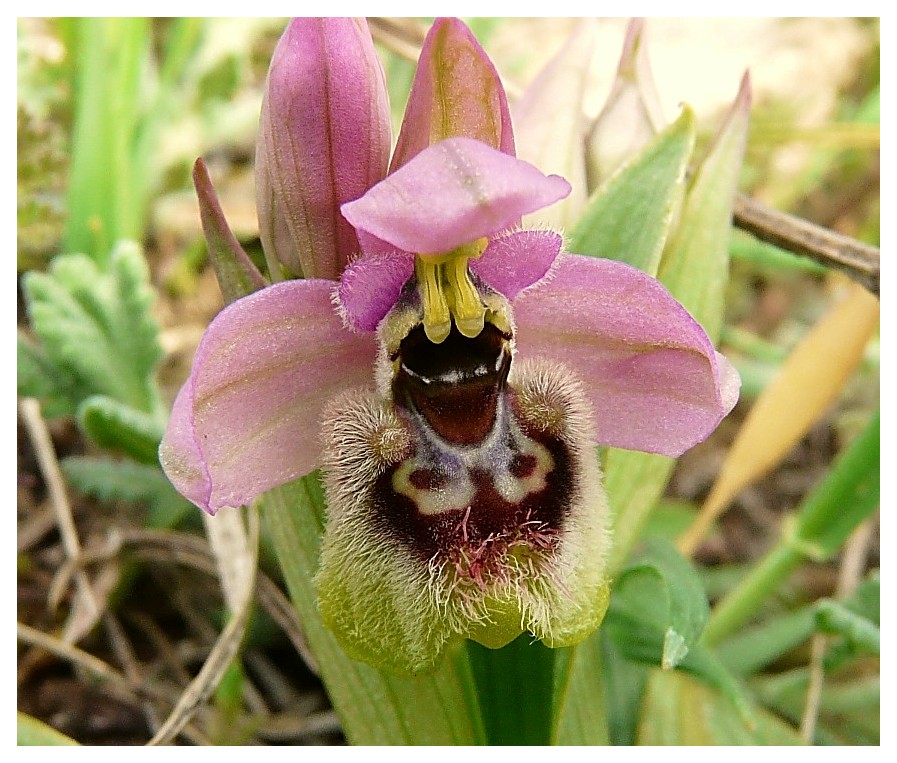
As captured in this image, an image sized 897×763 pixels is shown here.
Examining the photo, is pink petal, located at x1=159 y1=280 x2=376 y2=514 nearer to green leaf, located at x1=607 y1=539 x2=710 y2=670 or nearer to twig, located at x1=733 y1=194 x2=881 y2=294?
green leaf, located at x1=607 y1=539 x2=710 y2=670

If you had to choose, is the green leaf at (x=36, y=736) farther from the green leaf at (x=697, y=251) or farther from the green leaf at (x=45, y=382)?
the green leaf at (x=697, y=251)

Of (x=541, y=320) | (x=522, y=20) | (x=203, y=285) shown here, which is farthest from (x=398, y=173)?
(x=522, y=20)

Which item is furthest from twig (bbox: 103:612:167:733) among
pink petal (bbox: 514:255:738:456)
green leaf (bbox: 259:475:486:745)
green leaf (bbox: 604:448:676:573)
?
pink petal (bbox: 514:255:738:456)

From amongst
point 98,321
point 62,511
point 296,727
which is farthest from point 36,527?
point 296,727

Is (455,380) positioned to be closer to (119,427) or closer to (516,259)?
(516,259)

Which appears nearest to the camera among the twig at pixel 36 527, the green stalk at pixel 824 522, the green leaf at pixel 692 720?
the green leaf at pixel 692 720

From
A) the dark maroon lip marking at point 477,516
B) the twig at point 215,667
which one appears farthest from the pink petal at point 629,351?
the twig at point 215,667
